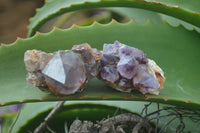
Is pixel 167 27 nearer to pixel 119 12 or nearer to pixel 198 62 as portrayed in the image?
pixel 198 62

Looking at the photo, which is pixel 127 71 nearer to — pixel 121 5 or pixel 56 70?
pixel 56 70

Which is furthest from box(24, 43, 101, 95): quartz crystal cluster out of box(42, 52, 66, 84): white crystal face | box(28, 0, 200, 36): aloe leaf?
box(28, 0, 200, 36): aloe leaf

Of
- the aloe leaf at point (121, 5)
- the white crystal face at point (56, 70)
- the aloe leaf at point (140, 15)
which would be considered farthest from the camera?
the aloe leaf at point (140, 15)

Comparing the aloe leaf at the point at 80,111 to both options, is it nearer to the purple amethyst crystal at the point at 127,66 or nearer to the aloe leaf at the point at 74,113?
the aloe leaf at the point at 74,113

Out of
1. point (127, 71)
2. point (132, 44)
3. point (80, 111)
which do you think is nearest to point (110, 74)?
point (127, 71)

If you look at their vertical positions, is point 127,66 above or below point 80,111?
above

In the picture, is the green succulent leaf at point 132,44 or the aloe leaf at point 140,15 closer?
the green succulent leaf at point 132,44

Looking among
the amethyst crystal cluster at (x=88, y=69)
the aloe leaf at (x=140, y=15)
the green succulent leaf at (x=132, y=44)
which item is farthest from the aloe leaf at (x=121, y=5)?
the aloe leaf at (x=140, y=15)
